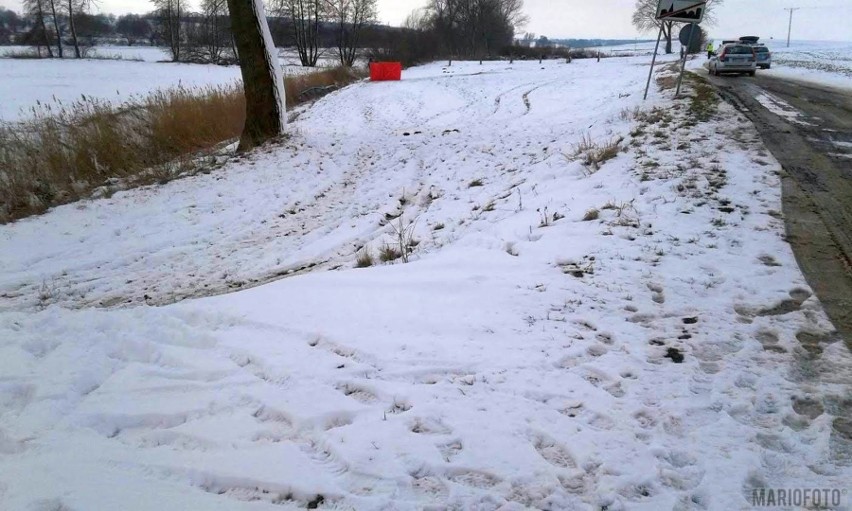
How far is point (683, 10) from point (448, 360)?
433 inches

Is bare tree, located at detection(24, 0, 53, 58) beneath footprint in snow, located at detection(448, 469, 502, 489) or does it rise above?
above

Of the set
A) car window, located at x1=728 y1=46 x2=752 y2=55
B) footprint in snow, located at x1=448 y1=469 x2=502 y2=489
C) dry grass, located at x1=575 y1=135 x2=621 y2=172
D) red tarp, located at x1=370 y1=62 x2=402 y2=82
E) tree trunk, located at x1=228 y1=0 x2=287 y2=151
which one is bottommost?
footprint in snow, located at x1=448 y1=469 x2=502 y2=489

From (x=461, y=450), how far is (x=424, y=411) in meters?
0.36

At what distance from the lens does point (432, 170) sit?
32.1 ft

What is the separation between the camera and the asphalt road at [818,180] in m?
3.98

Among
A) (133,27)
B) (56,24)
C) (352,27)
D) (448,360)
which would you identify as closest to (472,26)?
(352,27)

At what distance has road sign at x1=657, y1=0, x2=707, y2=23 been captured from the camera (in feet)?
34.3

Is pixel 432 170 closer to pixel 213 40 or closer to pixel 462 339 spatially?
Answer: pixel 462 339

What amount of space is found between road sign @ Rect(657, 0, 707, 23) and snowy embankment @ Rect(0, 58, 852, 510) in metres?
5.15

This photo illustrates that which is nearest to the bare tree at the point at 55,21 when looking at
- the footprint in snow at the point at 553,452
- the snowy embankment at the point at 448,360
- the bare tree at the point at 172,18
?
the bare tree at the point at 172,18

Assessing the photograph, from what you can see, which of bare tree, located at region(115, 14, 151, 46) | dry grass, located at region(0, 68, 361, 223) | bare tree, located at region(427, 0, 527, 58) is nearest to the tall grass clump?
dry grass, located at region(0, 68, 361, 223)

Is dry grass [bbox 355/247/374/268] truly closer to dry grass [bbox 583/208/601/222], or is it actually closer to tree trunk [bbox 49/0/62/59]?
dry grass [bbox 583/208/601/222]

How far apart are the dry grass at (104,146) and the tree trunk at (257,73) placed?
50.6 inches

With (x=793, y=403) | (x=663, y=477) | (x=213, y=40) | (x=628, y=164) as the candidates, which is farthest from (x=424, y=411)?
(x=213, y=40)
